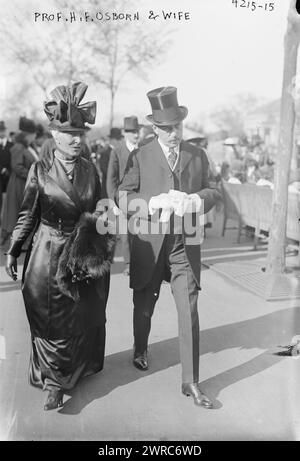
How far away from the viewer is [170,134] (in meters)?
3.96

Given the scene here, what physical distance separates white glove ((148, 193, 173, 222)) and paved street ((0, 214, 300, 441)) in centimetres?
116

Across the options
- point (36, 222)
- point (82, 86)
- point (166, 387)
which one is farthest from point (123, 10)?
point (166, 387)

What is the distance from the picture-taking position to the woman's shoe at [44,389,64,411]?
3.64 metres

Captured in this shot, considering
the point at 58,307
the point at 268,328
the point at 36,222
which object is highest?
the point at 36,222

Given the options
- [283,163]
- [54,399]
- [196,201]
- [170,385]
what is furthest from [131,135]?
[54,399]

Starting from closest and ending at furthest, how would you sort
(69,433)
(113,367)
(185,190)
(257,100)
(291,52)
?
(69,433)
(185,190)
(113,367)
(257,100)
(291,52)

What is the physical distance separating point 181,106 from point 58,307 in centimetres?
154

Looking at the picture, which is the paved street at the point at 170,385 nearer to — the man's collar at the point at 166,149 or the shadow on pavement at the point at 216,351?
the shadow on pavement at the point at 216,351

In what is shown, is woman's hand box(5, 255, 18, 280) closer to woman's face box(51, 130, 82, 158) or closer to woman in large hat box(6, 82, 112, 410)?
woman in large hat box(6, 82, 112, 410)

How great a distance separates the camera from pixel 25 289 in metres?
3.85

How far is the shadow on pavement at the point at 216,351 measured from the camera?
13.0ft

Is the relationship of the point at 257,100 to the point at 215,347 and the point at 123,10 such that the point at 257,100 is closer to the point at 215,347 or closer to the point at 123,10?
the point at 123,10

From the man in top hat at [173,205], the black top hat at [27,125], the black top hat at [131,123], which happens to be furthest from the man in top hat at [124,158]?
the man in top hat at [173,205]

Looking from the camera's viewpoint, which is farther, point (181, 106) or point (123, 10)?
point (181, 106)
